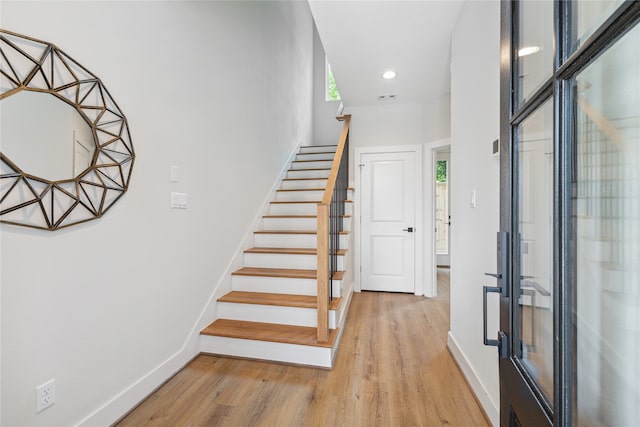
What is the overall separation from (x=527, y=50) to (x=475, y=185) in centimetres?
117

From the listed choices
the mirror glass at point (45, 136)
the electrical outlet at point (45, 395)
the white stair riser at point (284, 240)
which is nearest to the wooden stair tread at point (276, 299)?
the white stair riser at point (284, 240)

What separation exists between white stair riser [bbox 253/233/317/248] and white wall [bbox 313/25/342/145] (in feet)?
11.9

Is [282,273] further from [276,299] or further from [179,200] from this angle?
[179,200]

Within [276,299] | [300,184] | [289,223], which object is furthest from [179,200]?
[300,184]

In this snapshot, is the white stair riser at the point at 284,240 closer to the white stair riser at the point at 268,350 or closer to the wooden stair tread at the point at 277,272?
the wooden stair tread at the point at 277,272

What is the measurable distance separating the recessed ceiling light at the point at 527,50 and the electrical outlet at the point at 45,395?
2108 mm

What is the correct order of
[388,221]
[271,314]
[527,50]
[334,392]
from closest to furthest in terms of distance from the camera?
1. [527,50]
2. [334,392]
3. [271,314]
4. [388,221]

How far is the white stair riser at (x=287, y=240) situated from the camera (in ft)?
10.2

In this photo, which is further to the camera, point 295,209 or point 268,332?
point 295,209

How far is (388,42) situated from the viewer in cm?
250

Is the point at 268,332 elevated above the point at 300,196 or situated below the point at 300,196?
below

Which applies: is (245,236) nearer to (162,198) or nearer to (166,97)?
(162,198)

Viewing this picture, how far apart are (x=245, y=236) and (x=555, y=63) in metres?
2.83

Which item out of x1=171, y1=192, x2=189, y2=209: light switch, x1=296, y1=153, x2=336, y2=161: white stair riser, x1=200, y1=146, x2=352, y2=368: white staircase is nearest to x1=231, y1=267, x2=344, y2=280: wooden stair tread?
x1=200, y1=146, x2=352, y2=368: white staircase
